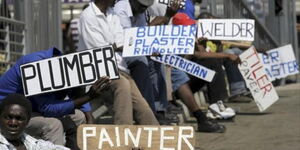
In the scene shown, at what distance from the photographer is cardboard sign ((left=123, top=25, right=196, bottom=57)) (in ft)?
29.4

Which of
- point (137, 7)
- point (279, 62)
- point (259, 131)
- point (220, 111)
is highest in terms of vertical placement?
point (137, 7)

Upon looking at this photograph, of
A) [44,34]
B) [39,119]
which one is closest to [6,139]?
[39,119]

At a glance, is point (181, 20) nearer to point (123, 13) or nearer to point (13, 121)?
point (123, 13)

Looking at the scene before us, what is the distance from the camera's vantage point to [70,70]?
24.0 ft

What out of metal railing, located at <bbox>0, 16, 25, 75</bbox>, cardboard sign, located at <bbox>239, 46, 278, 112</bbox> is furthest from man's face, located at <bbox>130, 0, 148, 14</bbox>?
cardboard sign, located at <bbox>239, 46, 278, 112</bbox>

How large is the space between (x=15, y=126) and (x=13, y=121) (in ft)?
0.11

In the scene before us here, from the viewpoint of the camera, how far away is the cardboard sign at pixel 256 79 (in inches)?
493

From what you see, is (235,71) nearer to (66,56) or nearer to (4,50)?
(4,50)

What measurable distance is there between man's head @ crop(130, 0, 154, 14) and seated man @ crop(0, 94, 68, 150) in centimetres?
331

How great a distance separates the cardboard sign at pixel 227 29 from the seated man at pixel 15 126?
19.3 feet

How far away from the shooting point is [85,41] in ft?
28.2

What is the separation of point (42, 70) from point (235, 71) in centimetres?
691

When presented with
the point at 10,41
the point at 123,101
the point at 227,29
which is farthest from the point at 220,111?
the point at 123,101

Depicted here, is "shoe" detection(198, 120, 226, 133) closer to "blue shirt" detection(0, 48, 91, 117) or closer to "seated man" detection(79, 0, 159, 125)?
"seated man" detection(79, 0, 159, 125)
